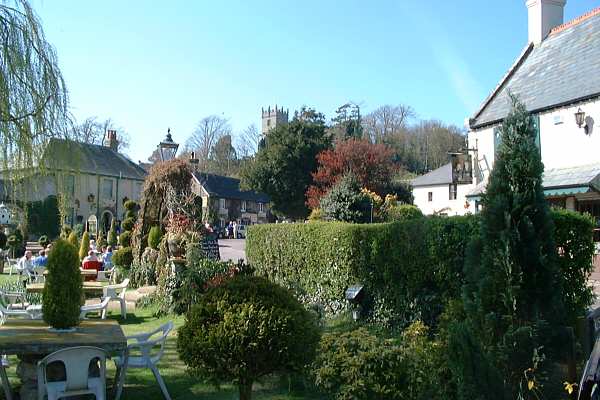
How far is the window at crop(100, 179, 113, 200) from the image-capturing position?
51.8 m

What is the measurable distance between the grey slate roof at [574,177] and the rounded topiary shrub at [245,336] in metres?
10.8

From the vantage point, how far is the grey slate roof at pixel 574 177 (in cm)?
1570

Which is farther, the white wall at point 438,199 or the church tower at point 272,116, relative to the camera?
the church tower at point 272,116

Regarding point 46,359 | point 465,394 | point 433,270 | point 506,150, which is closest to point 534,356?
point 465,394

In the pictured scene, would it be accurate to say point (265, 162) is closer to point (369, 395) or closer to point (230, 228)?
point (230, 228)

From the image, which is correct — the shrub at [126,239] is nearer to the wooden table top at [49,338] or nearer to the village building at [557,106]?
the village building at [557,106]

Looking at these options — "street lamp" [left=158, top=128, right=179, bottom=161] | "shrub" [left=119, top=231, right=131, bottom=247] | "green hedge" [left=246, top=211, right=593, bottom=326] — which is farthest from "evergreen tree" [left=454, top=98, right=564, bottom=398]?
"shrub" [left=119, top=231, right=131, bottom=247]

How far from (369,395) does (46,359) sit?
3.24 metres

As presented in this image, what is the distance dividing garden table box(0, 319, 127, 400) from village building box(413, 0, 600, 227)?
28.7 ft

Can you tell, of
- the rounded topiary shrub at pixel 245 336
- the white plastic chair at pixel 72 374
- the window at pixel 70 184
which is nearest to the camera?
the rounded topiary shrub at pixel 245 336

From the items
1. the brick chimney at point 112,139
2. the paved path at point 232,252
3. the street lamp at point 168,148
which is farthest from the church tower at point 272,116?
the street lamp at point 168,148

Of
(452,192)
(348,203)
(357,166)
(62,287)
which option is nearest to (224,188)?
(357,166)

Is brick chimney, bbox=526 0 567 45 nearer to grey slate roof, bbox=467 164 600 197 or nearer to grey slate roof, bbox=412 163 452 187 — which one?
grey slate roof, bbox=467 164 600 197

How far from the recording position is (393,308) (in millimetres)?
9969
